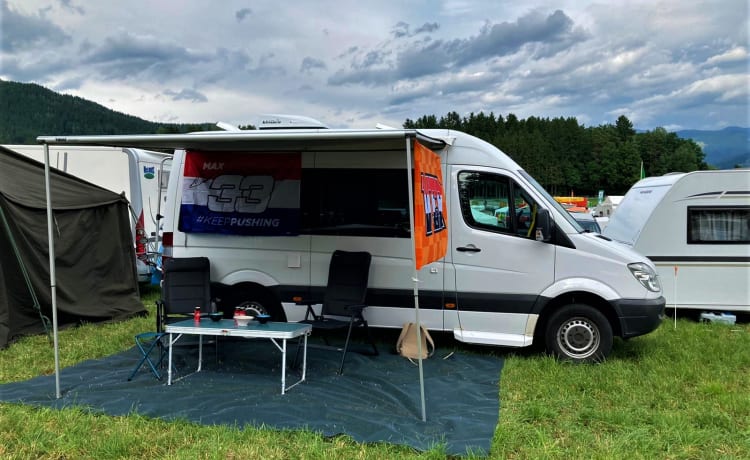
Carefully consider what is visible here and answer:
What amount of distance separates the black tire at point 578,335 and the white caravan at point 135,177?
6.39 m

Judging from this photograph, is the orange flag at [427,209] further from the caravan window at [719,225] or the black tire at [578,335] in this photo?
the caravan window at [719,225]

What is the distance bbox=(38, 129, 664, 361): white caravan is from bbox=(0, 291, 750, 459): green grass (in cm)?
48

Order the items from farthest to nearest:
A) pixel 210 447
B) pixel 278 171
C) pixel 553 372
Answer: pixel 278 171, pixel 553 372, pixel 210 447

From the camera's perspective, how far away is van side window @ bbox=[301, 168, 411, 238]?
6.11 m

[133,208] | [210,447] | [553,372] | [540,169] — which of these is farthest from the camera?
[540,169]

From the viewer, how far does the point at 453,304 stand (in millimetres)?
5941

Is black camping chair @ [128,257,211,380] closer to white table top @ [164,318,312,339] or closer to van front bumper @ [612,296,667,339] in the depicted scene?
white table top @ [164,318,312,339]

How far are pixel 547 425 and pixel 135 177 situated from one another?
25.0ft

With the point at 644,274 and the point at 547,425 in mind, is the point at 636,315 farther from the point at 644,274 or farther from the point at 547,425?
the point at 547,425

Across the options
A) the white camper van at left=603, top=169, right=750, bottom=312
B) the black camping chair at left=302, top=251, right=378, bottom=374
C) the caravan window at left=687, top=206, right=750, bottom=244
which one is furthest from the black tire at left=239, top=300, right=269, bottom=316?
the caravan window at left=687, top=206, right=750, bottom=244

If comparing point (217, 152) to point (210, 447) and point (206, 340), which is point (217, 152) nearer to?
point (206, 340)

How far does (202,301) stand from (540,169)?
3174 inches

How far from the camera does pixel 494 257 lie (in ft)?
19.2

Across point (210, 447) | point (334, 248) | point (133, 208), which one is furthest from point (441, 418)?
point (133, 208)
